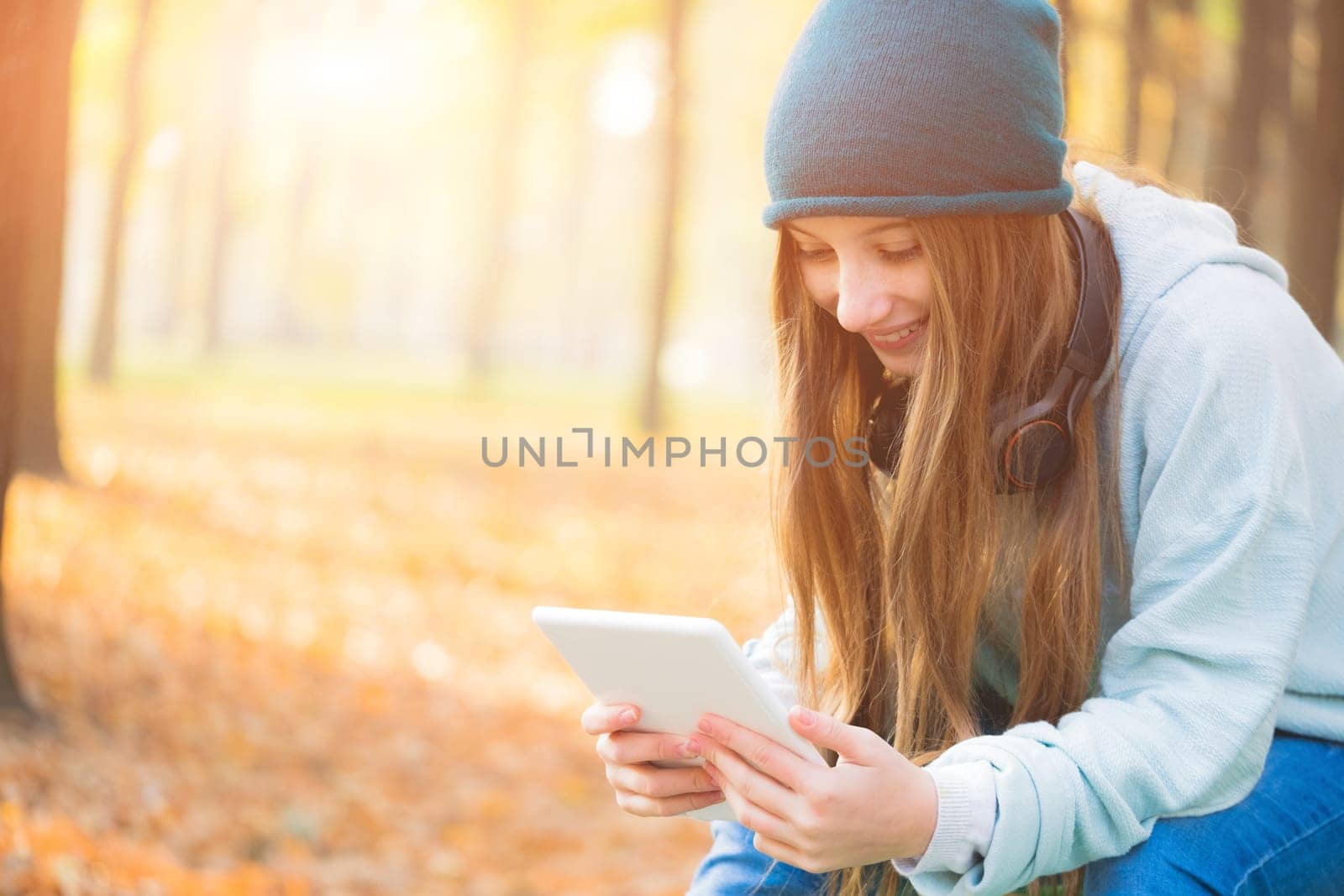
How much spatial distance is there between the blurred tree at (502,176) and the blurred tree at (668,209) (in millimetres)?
2985

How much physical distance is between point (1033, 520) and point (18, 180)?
3147mm

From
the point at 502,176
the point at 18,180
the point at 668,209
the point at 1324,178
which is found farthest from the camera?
the point at 502,176

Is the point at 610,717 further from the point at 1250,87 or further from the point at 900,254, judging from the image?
the point at 1250,87

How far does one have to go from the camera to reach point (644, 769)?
1775 millimetres

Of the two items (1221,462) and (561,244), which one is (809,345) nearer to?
(1221,462)

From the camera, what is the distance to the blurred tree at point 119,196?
12086mm

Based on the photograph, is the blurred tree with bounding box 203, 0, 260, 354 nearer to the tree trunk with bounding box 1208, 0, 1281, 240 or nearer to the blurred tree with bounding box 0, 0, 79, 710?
the tree trunk with bounding box 1208, 0, 1281, 240

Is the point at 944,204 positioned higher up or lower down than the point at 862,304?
higher up

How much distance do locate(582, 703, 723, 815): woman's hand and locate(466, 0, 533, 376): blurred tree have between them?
1399 centimetres

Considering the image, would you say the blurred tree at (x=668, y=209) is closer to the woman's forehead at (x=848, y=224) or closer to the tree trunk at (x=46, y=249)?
the tree trunk at (x=46, y=249)

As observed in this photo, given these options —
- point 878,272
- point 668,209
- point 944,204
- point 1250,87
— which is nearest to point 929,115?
point 944,204

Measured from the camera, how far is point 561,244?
2919cm

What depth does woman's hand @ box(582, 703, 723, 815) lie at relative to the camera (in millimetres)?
1731

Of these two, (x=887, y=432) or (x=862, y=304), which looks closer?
(x=862, y=304)
